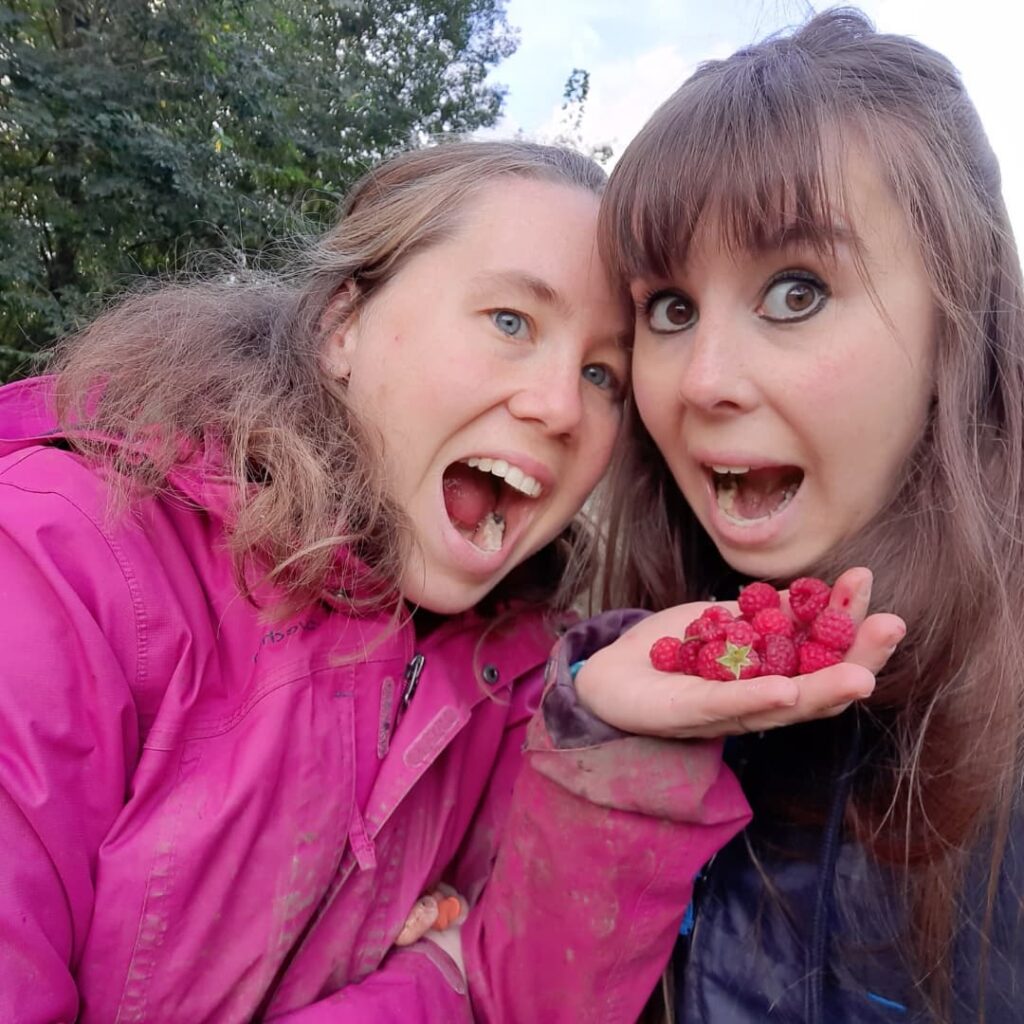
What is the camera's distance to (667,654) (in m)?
1.25

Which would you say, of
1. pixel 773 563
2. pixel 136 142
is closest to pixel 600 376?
pixel 773 563

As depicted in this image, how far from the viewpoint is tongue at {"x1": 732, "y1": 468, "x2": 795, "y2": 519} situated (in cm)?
155

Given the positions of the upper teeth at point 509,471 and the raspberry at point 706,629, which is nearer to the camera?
the raspberry at point 706,629

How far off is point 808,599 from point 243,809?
0.93m

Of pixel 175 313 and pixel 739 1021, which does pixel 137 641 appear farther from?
pixel 739 1021

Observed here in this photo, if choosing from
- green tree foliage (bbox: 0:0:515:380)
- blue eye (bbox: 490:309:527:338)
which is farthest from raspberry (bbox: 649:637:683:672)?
green tree foliage (bbox: 0:0:515:380)

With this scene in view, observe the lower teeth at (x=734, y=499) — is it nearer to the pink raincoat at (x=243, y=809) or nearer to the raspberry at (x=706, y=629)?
the raspberry at (x=706, y=629)

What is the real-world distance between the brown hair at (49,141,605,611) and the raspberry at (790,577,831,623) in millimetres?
731

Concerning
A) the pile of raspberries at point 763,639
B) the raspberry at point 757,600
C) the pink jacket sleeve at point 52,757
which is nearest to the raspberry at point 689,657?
the pile of raspberries at point 763,639

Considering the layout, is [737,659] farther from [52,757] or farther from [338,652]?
[52,757]

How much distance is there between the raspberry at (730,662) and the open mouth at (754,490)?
1.29 ft

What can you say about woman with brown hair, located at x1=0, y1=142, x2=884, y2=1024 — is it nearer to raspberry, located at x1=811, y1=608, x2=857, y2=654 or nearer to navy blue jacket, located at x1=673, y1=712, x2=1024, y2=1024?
raspberry, located at x1=811, y1=608, x2=857, y2=654

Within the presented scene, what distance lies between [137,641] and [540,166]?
50.1 inches

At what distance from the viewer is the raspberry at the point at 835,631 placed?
1.09m
